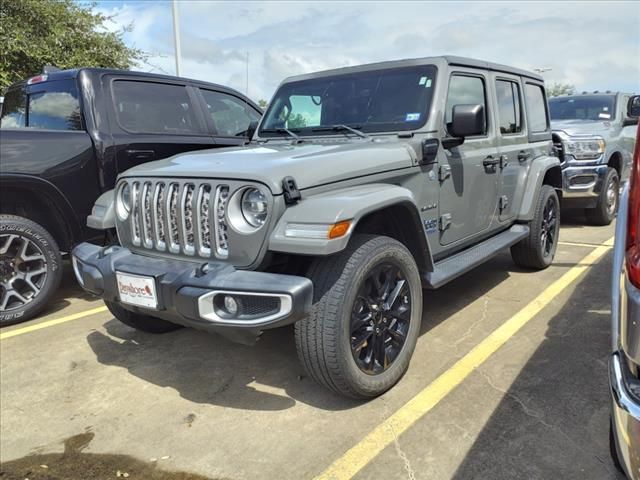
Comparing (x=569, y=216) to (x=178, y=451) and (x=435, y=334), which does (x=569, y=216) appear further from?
(x=178, y=451)

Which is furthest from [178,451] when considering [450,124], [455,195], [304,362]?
[450,124]

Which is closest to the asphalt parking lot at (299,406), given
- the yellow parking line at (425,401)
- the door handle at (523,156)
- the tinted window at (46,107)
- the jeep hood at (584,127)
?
the yellow parking line at (425,401)

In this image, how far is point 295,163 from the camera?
8.89 ft

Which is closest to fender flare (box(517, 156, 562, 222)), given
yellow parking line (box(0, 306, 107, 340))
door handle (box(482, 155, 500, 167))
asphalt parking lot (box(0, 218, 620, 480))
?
door handle (box(482, 155, 500, 167))

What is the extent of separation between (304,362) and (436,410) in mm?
761

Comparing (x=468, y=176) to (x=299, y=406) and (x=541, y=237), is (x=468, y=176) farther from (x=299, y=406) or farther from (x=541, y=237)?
(x=299, y=406)

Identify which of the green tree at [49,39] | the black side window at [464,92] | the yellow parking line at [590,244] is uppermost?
the green tree at [49,39]

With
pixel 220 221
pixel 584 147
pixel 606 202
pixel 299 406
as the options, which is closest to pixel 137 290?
pixel 220 221

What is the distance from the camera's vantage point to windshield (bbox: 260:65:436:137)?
3586 mm

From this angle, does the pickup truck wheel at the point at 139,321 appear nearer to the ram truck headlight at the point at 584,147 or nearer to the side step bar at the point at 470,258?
the side step bar at the point at 470,258

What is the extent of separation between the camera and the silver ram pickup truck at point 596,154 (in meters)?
7.04

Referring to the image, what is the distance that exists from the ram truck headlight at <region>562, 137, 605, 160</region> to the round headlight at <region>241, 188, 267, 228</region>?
5864mm

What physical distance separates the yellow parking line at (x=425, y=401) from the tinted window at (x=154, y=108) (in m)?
3.45

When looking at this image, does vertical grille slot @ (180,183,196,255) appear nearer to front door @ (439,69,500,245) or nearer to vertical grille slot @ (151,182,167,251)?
vertical grille slot @ (151,182,167,251)
